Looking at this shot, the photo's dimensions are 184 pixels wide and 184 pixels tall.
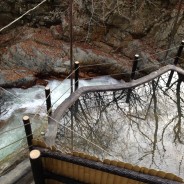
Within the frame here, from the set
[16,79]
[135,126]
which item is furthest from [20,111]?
[135,126]

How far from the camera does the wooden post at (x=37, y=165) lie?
12.4ft

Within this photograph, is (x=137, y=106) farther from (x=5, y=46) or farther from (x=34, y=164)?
(x=5, y=46)

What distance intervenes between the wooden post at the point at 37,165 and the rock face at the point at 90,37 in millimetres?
6651

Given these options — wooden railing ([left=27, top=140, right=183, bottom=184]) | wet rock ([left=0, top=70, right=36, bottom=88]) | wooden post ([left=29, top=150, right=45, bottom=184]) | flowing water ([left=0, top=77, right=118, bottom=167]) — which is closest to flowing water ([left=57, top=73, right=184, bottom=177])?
wooden railing ([left=27, top=140, right=183, bottom=184])

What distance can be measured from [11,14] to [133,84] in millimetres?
7134

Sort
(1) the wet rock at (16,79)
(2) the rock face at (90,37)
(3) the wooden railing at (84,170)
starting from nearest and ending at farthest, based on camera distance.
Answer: (3) the wooden railing at (84,170) → (1) the wet rock at (16,79) → (2) the rock face at (90,37)

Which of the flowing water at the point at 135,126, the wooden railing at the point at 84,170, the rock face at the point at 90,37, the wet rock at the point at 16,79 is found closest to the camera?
the wooden railing at the point at 84,170

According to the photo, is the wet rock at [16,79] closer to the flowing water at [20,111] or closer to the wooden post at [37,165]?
the flowing water at [20,111]

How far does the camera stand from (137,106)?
721 centimetres

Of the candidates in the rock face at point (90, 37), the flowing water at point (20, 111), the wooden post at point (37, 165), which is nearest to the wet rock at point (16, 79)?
the rock face at point (90, 37)

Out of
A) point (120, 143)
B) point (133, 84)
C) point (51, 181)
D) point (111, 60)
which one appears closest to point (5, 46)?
point (111, 60)

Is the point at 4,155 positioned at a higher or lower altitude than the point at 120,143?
lower

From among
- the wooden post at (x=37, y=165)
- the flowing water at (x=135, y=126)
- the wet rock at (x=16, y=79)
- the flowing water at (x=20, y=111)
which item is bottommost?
the flowing water at (x=20, y=111)

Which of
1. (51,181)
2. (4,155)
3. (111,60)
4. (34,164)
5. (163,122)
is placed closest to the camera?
(34,164)
